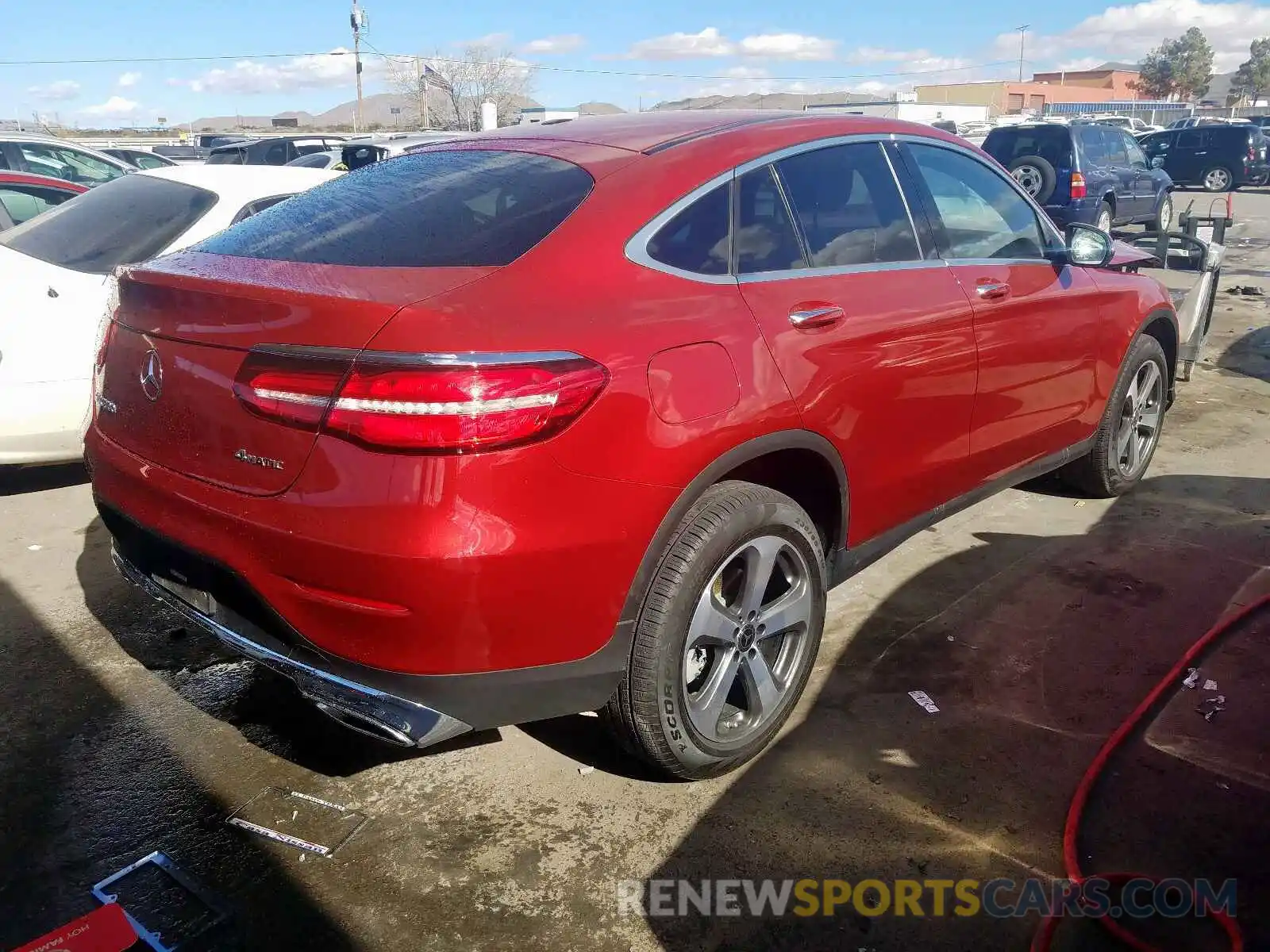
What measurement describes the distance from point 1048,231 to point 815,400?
1.92 meters

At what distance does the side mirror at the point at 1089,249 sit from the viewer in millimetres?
4023

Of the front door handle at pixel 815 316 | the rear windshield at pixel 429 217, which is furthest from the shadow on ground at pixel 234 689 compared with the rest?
the front door handle at pixel 815 316

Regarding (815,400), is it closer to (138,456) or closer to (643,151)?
(643,151)

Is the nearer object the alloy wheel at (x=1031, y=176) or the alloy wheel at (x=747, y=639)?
the alloy wheel at (x=747, y=639)

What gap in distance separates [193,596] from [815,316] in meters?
1.77

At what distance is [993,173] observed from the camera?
12.7 ft

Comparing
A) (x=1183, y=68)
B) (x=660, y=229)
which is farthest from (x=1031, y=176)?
(x=1183, y=68)

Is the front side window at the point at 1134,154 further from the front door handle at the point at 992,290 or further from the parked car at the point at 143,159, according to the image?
the parked car at the point at 143,159

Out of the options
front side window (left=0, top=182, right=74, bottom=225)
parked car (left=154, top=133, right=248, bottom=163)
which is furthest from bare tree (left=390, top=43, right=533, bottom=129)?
front side window (left=0, top=182, right=74, bottom=225)

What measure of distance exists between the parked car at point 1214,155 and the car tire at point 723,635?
Answer: 25.1 m

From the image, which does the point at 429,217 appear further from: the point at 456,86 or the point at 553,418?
the point at 456,86

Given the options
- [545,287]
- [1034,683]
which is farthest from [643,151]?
[1034,683]

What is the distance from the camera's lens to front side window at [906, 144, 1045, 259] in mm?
3477

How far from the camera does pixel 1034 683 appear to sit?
Result: 324 centimetres
